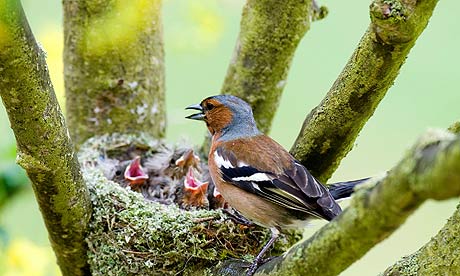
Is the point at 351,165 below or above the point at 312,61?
below

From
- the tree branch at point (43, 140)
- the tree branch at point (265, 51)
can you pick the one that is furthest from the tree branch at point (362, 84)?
the tree branch at point (43, 140)


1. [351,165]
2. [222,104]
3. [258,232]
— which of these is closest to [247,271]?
[258,232]

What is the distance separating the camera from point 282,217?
3.58 m

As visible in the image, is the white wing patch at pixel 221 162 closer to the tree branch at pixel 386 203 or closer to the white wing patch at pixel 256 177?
the white wing patch at pixel 256 177

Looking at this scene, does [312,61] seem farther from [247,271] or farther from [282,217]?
[247,271]

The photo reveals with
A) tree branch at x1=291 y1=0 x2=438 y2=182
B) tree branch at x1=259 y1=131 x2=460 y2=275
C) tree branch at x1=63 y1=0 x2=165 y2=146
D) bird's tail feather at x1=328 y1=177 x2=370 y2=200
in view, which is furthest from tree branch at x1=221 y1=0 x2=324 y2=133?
tree branch at x1=259 y1=131 x2=460 y2=275

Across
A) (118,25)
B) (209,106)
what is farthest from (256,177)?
(118,25)

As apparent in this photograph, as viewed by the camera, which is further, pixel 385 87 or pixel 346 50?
pixel 346 50

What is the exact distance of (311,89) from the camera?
7.50 metres

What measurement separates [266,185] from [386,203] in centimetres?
173

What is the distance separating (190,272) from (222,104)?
123cm

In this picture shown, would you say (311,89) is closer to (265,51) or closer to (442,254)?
(265,51)

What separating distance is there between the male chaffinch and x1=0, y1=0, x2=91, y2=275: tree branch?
2.55 ft

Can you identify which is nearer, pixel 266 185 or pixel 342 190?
pixel 266 185
